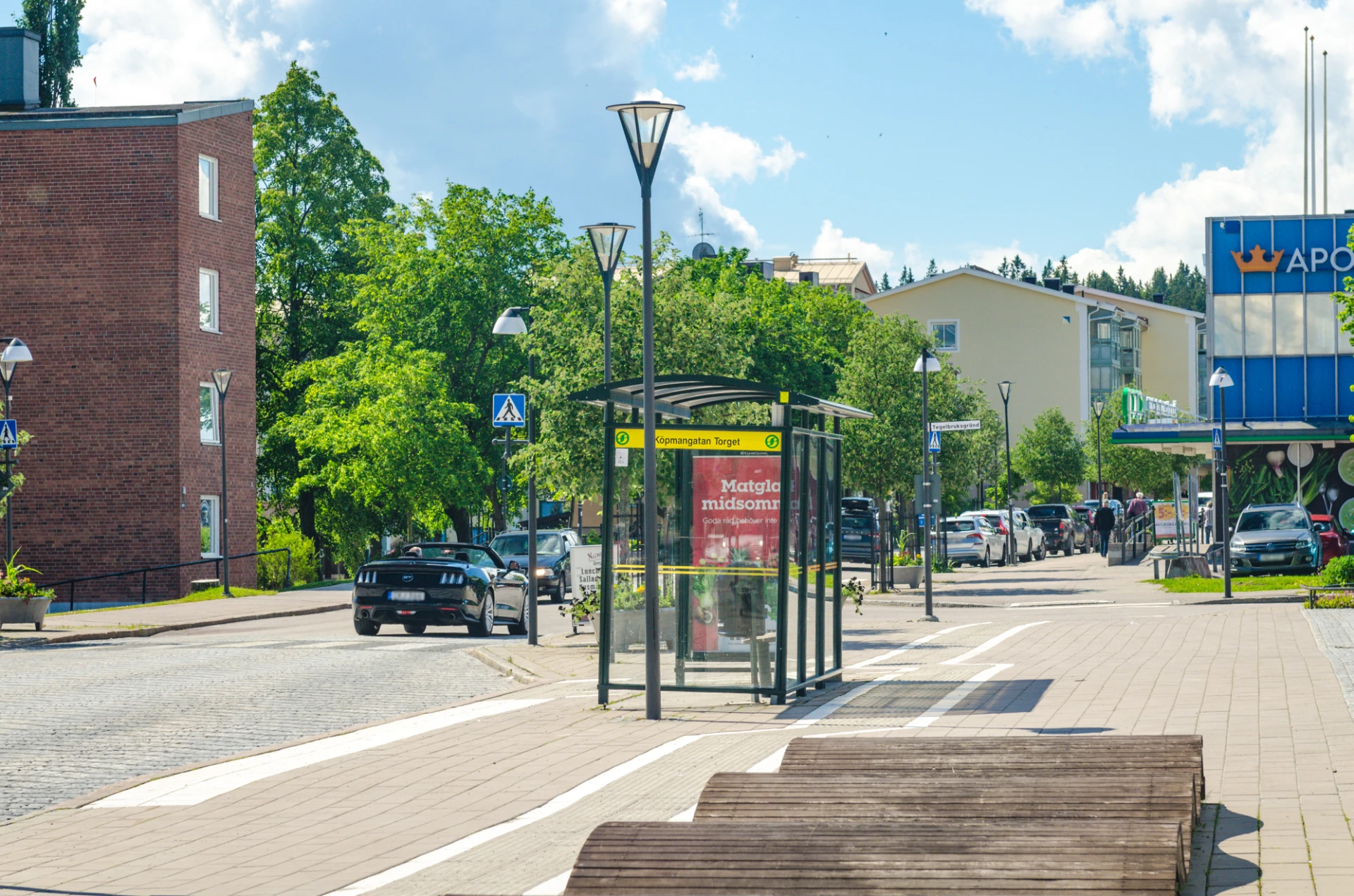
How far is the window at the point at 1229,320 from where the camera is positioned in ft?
144

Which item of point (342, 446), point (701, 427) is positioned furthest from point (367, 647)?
point (342, 446)

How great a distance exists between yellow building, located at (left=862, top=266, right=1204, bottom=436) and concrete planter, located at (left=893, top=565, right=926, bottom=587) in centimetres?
5578

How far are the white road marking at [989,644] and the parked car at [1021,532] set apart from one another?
2497cm

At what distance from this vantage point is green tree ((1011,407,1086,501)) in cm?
8225

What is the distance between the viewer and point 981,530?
46719 millimetres

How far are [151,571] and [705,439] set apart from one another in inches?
1118

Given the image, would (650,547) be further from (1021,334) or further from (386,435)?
(1021,334)

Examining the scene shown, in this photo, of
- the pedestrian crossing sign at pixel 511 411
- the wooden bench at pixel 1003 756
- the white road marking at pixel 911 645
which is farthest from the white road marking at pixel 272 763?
the pedestrian crossing sign at pixel 511 411

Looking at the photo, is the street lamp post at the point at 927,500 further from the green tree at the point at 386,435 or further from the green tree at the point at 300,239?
the green tree at the point at 300,239

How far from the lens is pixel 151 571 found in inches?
1508

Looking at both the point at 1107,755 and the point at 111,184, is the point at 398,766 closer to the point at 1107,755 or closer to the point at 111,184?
the point at 1107,755

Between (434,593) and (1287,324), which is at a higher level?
(1287,324)

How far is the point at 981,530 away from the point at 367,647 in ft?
92.8

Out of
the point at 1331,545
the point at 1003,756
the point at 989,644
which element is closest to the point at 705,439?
the point at 1003,756
